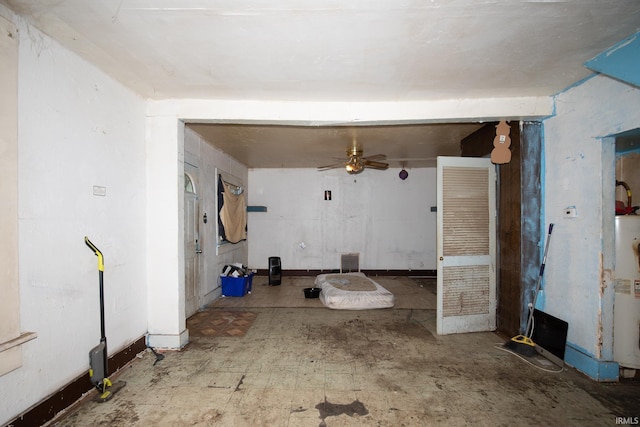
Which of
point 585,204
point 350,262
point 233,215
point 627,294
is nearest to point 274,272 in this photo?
point 233,215

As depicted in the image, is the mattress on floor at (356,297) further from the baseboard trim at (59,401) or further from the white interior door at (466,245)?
the baseboard trim at (59,401)

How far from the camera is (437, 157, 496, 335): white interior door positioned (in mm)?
3711

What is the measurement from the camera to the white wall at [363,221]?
25.2 ft

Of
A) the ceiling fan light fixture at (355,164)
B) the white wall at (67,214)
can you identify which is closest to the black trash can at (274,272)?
the ceiling fan light fixture at (355,164)

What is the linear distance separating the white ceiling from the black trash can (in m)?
4.44

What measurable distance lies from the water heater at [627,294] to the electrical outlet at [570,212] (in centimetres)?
31

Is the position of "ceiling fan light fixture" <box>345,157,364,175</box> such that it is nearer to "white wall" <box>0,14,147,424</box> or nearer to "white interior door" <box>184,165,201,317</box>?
"white interior door" <box>184,165,201,317</box>

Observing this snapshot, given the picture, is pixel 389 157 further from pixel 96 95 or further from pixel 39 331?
pixel 39 331

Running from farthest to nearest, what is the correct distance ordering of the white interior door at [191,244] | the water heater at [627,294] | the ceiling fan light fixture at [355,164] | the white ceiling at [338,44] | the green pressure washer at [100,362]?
the ceiling fan light fixture at [355,164] < the white interior door at [191,244] < the water heater at [627,294] < the green pressure washer at [100,362] < the white ceiling at [338,44]

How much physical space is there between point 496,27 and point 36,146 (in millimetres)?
3469

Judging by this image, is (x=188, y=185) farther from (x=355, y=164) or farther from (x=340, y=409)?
(x=340, y=409)

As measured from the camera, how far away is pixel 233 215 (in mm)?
6285

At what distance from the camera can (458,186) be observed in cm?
377

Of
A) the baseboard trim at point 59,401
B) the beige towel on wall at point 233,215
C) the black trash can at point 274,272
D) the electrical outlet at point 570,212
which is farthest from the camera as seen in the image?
the black trash can at point 274,272
